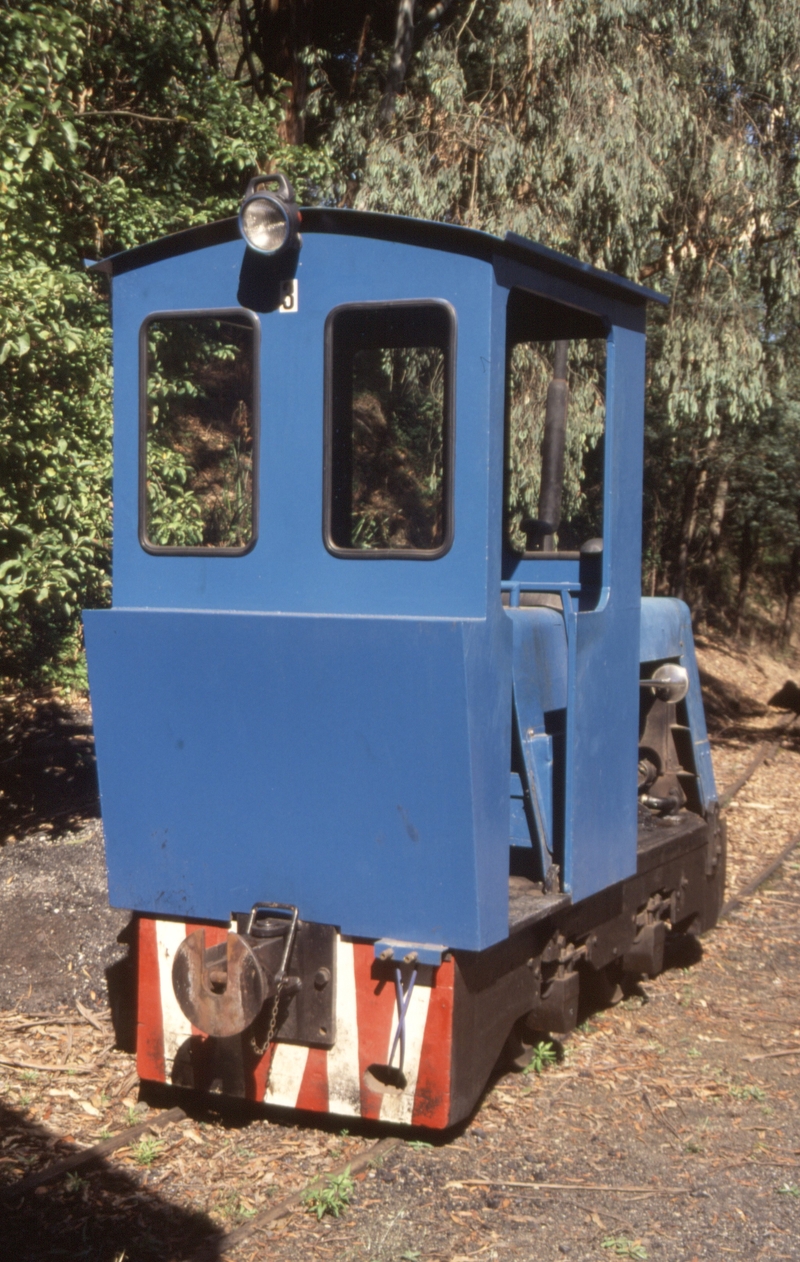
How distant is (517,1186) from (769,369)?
12386 mm

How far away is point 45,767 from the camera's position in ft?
33.7

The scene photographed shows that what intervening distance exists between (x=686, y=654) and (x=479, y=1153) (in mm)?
3247

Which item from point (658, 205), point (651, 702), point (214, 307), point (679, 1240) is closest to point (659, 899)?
point (651, 702)

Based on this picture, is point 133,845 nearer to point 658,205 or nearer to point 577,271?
point 577,271

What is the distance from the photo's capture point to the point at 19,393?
252 inches

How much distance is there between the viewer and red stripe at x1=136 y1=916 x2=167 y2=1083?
14.9 ft

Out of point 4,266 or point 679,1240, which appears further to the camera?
point 4,266

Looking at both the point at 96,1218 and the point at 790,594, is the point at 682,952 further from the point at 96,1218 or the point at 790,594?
the point at 790,594

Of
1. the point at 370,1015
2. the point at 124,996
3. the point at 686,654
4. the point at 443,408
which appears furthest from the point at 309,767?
the point at 686,654

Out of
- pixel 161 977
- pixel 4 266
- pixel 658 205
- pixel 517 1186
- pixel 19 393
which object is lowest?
pixel 517 1186

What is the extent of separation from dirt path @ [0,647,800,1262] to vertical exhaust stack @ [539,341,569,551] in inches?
88.8

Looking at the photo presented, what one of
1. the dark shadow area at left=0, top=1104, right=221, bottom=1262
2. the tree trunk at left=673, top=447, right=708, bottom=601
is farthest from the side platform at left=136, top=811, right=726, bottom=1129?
the tree trunk at left=673, top=447, right=708, bottom=601

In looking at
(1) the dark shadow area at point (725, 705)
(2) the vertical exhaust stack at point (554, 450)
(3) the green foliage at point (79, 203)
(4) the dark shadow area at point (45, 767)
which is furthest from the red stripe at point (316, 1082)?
(1) the dark shadow area at point (725, 705)

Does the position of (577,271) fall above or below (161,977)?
above
